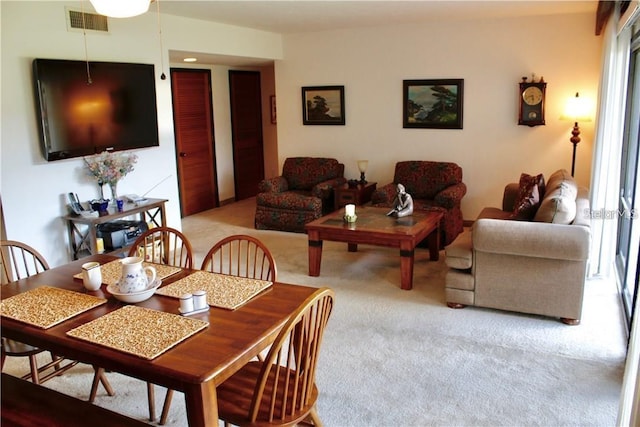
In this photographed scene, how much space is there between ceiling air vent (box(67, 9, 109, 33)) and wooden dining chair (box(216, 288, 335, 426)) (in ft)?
11.8

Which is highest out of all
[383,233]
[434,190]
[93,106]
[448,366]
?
[93,106]

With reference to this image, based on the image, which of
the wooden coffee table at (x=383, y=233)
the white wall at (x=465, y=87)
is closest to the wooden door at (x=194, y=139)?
the white wall at (x=465, y=87)

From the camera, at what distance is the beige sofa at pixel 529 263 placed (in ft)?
11.5

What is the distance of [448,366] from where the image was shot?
3.09 meters

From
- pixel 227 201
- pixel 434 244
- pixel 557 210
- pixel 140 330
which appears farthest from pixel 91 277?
pixel 227 201

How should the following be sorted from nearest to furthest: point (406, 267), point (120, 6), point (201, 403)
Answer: point (201, 403) → point (120, 6) → point (406, 267)

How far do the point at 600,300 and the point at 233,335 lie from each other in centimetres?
A: 327

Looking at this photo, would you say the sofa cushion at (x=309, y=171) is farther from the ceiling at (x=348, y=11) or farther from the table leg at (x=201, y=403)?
the table leg at (x=201, y=403)

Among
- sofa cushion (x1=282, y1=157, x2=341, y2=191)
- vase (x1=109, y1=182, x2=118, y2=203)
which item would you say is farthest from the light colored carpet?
sofa cushion (x1=282, y1=157, x2=341, y2=191)

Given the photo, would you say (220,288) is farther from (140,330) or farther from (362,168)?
(362,168)

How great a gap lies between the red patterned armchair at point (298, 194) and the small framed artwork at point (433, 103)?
115 centimetres

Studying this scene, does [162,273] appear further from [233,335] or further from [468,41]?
[468,41]

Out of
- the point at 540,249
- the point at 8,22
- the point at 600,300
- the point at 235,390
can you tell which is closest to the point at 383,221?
the point at 540,249

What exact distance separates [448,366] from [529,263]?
1.03 metres
